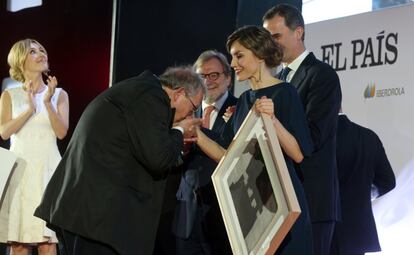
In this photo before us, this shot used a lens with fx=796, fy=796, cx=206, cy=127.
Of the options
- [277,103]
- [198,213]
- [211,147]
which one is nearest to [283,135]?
[277,103]

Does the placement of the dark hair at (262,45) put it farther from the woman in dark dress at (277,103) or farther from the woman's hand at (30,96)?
the woman's hand at (30,96)

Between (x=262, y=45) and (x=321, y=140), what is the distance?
499 millimetres

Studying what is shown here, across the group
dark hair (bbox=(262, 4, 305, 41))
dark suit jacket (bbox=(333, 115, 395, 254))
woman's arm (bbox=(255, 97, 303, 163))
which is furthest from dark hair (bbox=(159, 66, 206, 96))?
dark suit jacket (bbox=(333, 115, 395, 254))

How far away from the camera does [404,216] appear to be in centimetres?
493

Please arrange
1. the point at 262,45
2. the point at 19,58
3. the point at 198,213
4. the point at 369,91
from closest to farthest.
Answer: the point at 262,45 < the point at 198,213 < the point at 19,58 < the point at 369,91

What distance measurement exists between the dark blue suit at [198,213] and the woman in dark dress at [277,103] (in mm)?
628

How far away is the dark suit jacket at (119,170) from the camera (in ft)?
10.1

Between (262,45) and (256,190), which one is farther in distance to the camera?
(262,45)

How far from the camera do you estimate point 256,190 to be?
3.00 m

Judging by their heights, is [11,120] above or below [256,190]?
below

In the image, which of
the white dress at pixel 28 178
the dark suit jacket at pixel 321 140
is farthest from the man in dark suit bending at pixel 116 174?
the white dress at pixel 28 178

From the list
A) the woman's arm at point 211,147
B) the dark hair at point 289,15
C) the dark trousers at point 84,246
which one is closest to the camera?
the dark trousers at point 84,246

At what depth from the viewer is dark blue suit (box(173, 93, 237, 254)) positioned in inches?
163

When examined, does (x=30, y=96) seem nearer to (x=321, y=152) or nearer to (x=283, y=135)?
(x=321, y=152)
